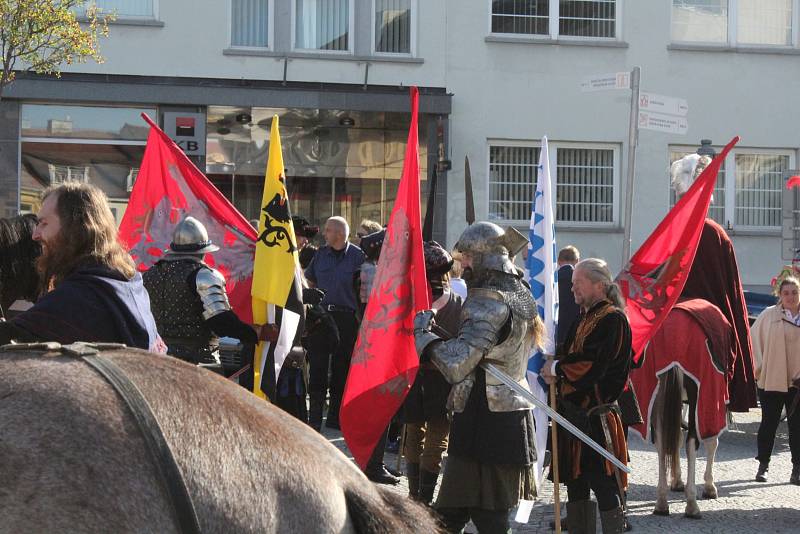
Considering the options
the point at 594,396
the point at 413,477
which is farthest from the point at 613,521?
the point at 413,477

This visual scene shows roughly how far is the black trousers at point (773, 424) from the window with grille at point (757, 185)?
11.1m

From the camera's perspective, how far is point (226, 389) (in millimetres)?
2570

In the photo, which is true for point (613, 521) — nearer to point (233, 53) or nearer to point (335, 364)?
point (335, 364)

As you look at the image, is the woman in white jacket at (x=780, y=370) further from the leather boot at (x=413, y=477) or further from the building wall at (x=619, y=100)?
the building wall at (x=619, y=100)

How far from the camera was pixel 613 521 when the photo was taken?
647 centimetres

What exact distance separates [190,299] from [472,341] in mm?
2414

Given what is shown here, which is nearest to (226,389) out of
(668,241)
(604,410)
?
(604,410)

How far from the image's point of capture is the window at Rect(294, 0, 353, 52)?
747 inches

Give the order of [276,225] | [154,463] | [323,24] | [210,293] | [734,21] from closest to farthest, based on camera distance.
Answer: [154,463]
[210,293]
[276,225]
[323,24]
[734,21]

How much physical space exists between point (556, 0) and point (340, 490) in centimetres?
1838

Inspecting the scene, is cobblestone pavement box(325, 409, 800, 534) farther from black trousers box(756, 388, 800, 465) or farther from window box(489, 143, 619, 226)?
window box(489, 143, 619, 226)

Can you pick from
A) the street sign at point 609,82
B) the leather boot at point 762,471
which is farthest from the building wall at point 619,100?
the leather boot at point 762,471

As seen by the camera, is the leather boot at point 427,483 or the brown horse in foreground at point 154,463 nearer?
the brown horse in foreground at point 154,463

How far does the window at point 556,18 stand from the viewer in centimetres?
1953
